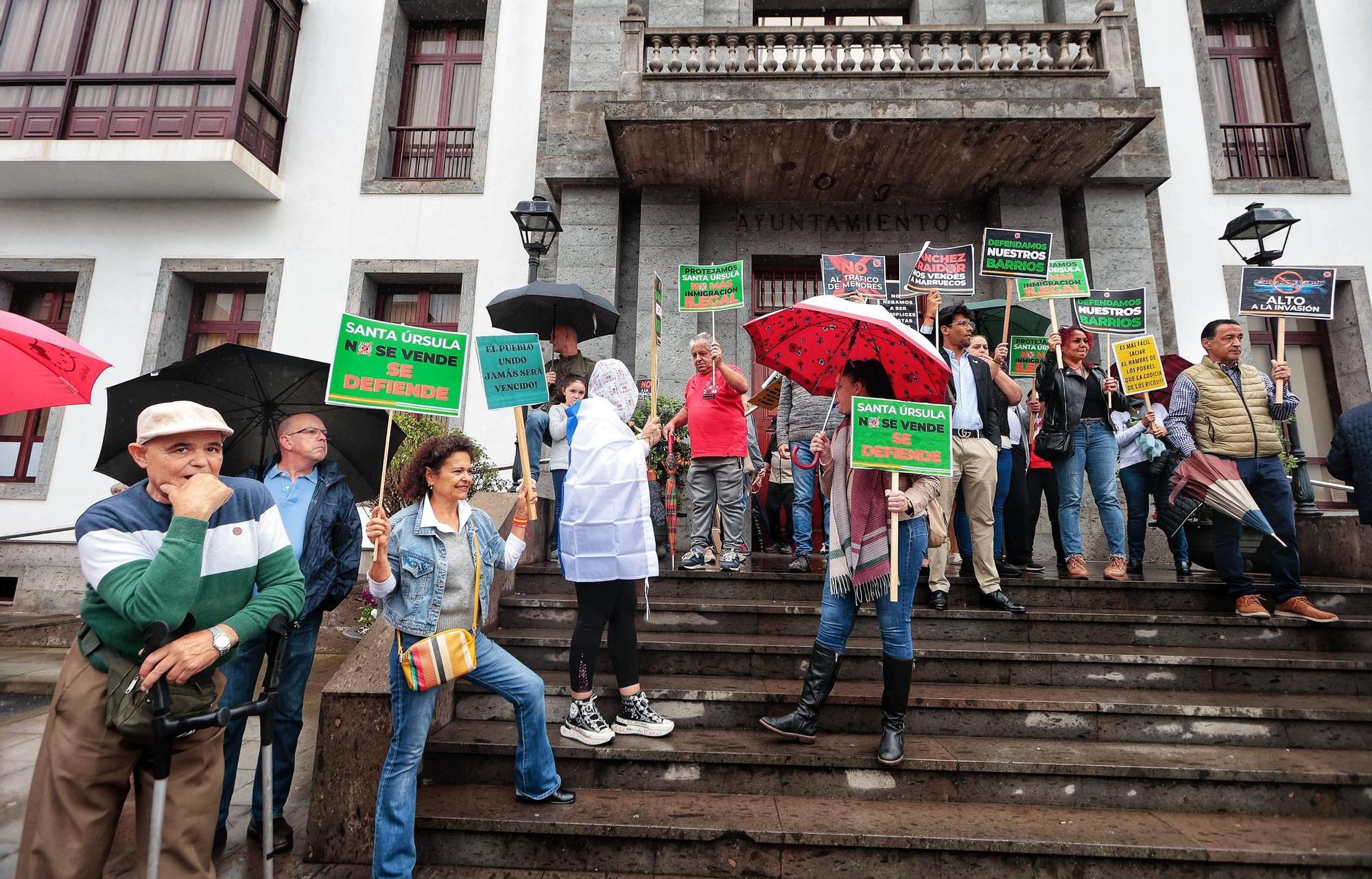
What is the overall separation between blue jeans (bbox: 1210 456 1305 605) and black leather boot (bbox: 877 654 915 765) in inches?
127

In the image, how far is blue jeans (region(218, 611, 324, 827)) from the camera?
3.17 m

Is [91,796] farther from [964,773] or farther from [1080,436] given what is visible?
[1080,436]

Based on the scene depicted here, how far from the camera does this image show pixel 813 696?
11.4ft

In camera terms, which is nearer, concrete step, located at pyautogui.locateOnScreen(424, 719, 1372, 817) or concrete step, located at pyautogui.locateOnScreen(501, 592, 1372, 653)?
concrete step, located at pyautogui.locateOnScreen(424, 719, 1372, 817)

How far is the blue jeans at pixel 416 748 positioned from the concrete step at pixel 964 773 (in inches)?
10.6

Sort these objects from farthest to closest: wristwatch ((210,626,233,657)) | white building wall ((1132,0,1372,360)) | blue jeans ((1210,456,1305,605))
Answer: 1. white building wall ((1132,0,1372,360))
2. blue jeans ((1210,456,1305,605))
3. wristwatch ((210,626,233,657))

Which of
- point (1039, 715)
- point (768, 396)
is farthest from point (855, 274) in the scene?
point (1039, 715)

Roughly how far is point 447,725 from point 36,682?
205 inches

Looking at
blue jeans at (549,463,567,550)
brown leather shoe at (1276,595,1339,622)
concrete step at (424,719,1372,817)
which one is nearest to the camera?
concrete step at (424,719,1372,817)

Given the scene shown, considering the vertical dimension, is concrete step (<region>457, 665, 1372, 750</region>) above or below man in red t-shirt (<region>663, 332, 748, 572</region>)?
below

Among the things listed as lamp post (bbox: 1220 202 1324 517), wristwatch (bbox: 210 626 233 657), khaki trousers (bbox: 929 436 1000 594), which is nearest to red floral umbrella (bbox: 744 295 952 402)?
khaki trousers (bbox: 929 436 1000 594)

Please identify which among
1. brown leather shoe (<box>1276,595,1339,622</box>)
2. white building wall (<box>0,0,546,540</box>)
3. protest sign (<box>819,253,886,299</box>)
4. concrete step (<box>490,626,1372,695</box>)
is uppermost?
white building wall (<box>0,0,546,540</box>)

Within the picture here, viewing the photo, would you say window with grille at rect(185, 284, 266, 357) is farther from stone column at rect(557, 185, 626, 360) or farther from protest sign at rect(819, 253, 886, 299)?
protest sign at rect(819, 253, 886, 299)

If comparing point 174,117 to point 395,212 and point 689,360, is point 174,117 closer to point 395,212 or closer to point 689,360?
point 395,212
